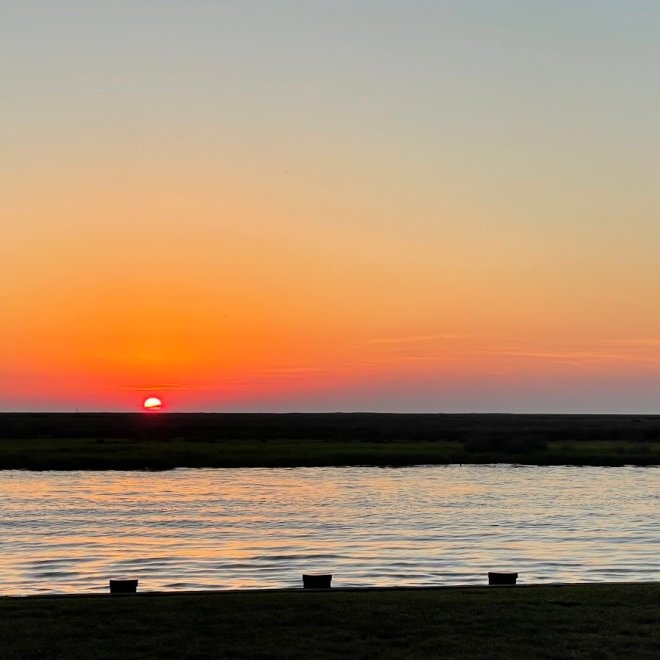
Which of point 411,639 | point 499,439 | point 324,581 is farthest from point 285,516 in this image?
point 499,439

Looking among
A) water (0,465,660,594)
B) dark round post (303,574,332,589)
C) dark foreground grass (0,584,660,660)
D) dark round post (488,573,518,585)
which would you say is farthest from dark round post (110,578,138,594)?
dark round post (488,573,518,585)

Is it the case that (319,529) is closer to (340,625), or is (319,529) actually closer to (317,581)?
(317,581)

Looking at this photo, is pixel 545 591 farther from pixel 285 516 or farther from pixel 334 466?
pixel 334 466

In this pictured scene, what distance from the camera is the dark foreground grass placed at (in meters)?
12.3

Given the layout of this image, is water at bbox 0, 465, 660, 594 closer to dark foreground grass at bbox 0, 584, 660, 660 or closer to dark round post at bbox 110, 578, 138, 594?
dark round post at bbox 110, 578, 138, 594

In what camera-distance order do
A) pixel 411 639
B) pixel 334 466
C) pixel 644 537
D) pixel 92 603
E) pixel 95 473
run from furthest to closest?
pixel 334 466 → pixel 95 473 → pixel 644 537 → pixel 92 603 → pixel 411 639

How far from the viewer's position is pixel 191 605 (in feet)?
49.5

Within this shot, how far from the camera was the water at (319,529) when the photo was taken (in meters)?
24.2

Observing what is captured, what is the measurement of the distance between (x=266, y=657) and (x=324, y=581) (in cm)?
496

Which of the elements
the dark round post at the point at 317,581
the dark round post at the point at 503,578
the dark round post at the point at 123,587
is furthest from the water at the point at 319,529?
the dark round post at the point at 317,581

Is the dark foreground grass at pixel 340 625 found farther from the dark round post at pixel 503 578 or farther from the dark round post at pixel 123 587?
the dark round post at pixel 503 578

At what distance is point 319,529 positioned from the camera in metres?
34.3

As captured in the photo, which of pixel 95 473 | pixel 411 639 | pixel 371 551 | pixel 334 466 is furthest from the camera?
pixel 334 466

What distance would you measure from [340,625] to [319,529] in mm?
20819
